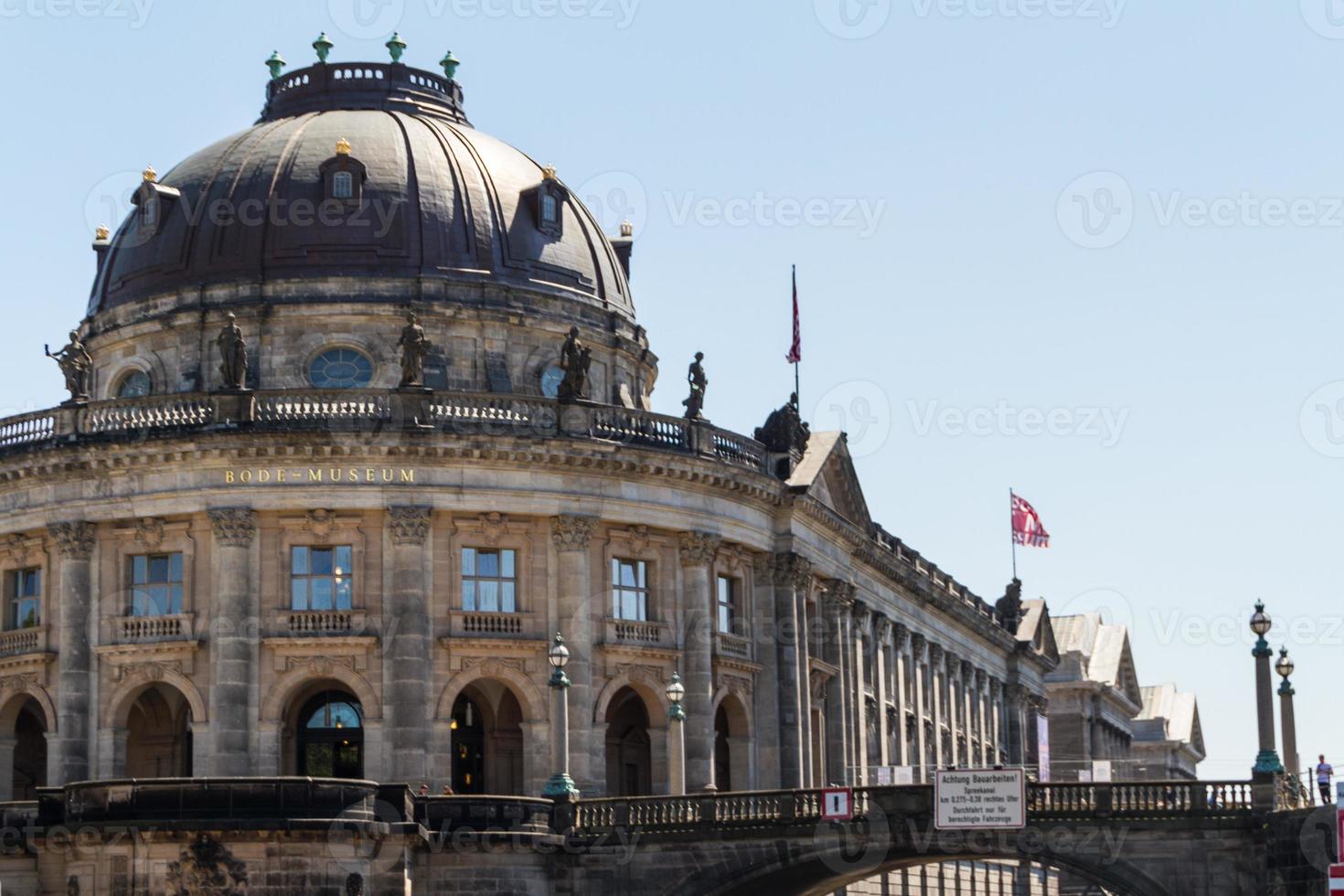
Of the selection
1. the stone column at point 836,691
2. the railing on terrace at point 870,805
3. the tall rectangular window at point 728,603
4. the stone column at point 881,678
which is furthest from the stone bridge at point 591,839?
the stone column at point 881,678

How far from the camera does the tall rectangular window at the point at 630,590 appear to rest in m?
74.3

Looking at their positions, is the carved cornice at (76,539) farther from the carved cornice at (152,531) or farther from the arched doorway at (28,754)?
the arched doorway at (28,754)

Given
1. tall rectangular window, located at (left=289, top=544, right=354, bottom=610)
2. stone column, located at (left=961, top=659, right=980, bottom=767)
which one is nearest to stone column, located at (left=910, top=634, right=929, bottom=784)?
stone column, located at (left=961, top=659, right=980, bottom=767)

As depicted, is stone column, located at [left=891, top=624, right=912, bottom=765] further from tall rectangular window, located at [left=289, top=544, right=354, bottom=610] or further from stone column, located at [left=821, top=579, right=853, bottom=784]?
tall rectangular window, located at [left=289, top=544, right=354, bottom=610]

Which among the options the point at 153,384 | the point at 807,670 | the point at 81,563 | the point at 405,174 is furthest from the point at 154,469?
the point at 807,670

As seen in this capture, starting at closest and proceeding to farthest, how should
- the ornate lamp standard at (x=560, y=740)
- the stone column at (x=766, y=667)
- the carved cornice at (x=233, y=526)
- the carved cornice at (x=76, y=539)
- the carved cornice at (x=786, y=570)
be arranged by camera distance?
1. the ornate lamp standard at (x=560, y=740)
2. the carved cornice at (x=233, y=526)
3. the carved cornice at (x=76, y=539)
4. the stone column at (x=766, y=667)
5. the carved cornice at (x=786, y=570)

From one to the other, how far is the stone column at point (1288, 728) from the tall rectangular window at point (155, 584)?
98.1 ft

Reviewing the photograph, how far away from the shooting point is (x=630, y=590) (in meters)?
74.9

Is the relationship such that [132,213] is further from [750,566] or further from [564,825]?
[564,825]

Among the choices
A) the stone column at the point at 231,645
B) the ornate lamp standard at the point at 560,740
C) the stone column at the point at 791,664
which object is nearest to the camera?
the ornate lamp standard at the point at 560,740

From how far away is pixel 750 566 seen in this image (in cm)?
7944

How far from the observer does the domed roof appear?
79.4 metres

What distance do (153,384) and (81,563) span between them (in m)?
9.14

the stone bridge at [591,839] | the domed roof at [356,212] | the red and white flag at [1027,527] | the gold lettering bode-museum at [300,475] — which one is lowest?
the stone bridge at [591,839]
